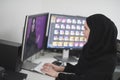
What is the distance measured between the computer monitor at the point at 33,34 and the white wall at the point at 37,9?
23 centimetres

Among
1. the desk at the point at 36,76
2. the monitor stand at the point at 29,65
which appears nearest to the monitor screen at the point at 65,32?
the monitor stand at the point at 29,65

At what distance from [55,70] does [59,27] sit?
1.61 feet

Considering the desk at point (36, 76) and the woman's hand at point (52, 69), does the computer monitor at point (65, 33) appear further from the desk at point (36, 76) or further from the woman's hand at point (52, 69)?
the desk at point (36, 76)

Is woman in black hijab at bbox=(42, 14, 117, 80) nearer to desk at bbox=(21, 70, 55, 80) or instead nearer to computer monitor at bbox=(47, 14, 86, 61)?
desk at bbox=(21, 70, 55, 80)

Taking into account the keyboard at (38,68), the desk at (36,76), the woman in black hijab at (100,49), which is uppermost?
the woman in black hijab at (100,49)

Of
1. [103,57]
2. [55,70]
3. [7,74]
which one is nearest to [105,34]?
[103,57]

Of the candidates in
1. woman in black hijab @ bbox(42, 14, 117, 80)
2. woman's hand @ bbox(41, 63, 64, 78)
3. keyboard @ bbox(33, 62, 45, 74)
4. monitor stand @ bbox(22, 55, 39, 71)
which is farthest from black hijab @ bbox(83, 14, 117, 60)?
monitor stand @ bbox(22, 55, 39, 71)

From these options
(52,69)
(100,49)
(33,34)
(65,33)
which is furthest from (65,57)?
(100,49)

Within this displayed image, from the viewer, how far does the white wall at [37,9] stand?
207 centimetres

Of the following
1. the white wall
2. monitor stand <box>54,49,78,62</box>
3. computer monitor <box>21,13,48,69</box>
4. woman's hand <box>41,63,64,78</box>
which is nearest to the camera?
computer monitor <box>21,13,48,69</box>

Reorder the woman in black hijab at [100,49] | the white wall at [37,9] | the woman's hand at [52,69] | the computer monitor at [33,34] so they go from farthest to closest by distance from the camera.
Answer: 1. the white wall at [37,9]
2. the woman's hand at [52,69]
3. the computer monitor at [33,34]
4. the woman in black hijab at [100,49]

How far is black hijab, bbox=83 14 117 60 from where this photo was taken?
1583 mm

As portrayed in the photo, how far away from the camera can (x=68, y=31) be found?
7.43 ft

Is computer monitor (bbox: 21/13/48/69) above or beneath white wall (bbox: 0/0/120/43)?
beneath
